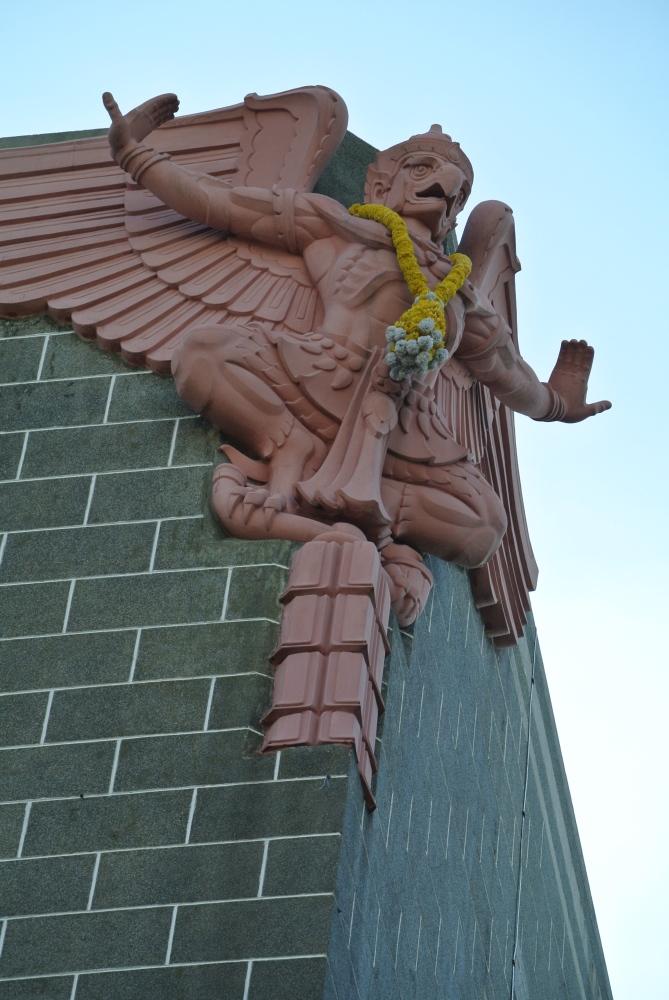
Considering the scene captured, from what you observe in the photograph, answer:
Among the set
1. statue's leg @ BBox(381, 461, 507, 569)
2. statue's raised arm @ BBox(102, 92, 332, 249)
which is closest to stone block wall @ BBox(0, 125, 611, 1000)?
statue's leg @ BBox(381, 461, 507, 569)

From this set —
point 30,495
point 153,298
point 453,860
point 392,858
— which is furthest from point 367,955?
point 153,298

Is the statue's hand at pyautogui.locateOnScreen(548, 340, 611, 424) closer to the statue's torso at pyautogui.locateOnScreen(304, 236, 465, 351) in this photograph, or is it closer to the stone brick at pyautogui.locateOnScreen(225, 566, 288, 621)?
the statue's torso at pyautogui.locateOnScreen(304, 236, 465, 351)

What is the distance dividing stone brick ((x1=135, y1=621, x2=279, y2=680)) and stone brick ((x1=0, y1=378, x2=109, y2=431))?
1.56 m

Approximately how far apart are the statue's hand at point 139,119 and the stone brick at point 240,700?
3.21 metres

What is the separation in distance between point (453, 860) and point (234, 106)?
4425mm

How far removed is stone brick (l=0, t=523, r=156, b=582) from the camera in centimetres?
945

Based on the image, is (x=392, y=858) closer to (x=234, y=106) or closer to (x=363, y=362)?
(x=363, y=362)

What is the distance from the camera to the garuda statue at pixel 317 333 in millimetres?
9148

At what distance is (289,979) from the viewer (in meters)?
7.78

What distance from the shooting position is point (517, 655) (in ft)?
44.1

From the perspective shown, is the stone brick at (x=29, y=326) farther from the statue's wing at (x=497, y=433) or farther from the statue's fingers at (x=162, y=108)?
the statue's wing at (x=497, y=433)

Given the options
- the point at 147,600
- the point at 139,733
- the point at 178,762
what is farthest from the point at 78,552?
the point at 178,762

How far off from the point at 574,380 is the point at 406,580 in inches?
94.3

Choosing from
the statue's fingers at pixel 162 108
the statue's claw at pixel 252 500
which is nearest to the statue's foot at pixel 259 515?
the statue's claw at pixel 252 500
